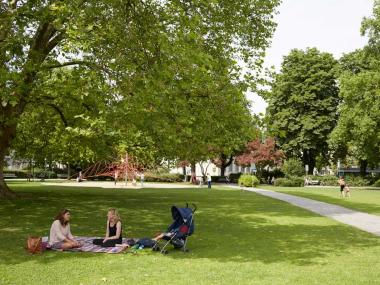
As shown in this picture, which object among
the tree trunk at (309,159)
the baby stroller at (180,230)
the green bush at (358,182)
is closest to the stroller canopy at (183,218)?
the baby stroller at (180,230)

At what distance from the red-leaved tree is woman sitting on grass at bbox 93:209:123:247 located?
174 ft

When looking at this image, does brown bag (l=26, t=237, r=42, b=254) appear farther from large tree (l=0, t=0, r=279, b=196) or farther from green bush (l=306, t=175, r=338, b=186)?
green bush (l=306, t=175, r=338, b=186)

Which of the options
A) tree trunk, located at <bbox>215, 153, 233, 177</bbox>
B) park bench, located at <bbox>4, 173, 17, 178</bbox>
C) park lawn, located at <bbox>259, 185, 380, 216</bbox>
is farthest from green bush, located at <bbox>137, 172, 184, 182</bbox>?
park lawn, located at <bbox>259, 185, 380, 216</bbox>

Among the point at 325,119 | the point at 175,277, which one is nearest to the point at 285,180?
the point at 325,119

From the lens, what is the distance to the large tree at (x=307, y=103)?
63.7 metres

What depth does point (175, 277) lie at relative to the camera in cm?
902

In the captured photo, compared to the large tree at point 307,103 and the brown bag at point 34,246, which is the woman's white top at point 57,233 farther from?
the large tree at point 307,103

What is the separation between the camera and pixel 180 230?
11.7 metres

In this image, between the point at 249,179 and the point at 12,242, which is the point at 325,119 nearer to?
the point at 249,179

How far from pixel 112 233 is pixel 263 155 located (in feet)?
177

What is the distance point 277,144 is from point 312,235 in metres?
53.2

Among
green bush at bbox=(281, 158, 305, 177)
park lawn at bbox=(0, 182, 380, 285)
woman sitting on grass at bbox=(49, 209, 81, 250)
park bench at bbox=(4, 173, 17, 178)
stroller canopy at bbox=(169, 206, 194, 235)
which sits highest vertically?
green bush at bbox=(281, 158, 305, 177)

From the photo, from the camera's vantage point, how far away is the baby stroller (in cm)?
1172

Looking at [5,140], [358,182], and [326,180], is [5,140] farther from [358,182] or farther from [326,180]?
[358,182]
